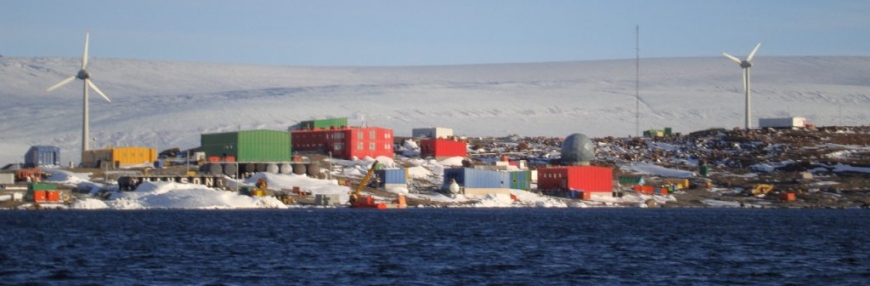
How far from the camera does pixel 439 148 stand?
14638 cm

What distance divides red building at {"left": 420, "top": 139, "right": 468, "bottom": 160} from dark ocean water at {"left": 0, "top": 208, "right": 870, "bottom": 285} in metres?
43.8

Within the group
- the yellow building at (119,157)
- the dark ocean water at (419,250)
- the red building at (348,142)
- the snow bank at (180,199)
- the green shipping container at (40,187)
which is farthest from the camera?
the red building at (348,142)

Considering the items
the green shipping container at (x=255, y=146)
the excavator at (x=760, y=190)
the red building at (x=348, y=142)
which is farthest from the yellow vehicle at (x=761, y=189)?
the green shipping container at (x=255, y=146)

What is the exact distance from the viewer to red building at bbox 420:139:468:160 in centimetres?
14625

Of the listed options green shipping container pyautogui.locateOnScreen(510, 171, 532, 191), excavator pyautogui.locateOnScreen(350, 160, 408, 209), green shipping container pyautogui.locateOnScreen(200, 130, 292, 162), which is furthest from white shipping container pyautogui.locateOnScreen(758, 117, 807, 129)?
excavator pyautogui.locateOnScreen(350, 160, 408, 209)

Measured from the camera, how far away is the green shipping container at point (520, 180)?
12838 centimetres

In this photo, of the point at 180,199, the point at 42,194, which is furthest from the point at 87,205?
the point at 180,199

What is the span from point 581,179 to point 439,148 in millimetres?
21721

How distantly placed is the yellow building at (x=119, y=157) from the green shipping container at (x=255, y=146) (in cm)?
632

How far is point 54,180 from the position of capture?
4596 inches

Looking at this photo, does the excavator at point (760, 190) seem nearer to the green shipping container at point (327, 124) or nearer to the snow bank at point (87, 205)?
the green shipping container at point (327, 124)

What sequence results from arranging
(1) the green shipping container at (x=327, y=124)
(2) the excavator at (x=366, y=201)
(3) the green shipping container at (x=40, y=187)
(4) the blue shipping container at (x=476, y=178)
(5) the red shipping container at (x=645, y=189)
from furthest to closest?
1. (1) the green shipping container at (x=327, y=124)
2. (5) the red shipping container at (x=645, y=189)
3. (4) the blue shipping container at (x=476, y=178)
4. (2) the excavator at (x=366, y=201)
5. (3) the green shipping container at (x=40, y=187)

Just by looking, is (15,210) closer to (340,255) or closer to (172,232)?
(172,232)

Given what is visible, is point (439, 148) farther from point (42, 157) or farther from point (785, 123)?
point (785, 123)
